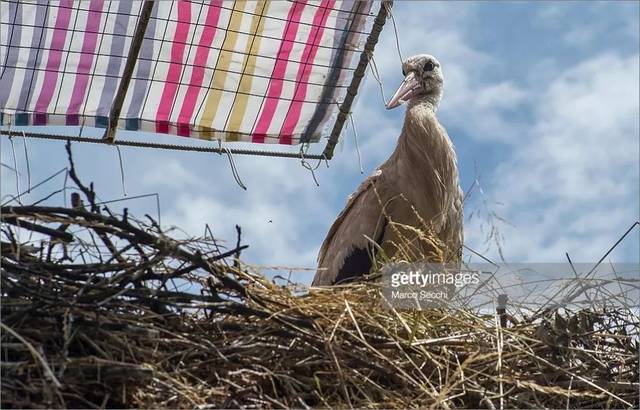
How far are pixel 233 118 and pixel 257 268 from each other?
1761mm

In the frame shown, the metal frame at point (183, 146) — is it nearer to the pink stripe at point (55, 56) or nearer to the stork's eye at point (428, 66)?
the pink stripe at point (55, 56)

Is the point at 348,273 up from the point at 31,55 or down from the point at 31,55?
down

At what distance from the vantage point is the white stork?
639 centimetres

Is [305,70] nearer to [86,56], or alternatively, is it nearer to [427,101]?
[86,56]

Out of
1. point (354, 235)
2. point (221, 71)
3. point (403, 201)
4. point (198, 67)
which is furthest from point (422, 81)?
point (198, 67)

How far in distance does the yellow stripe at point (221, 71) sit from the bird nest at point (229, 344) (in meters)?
1.67

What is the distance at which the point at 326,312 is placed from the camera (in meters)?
4.27

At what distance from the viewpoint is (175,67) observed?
5812 mm

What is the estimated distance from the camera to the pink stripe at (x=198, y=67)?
562 centimetres

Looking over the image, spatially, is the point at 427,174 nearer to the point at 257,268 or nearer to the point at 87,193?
the point at 257,268

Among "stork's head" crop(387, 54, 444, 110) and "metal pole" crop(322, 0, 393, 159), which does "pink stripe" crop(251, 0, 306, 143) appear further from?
"stork's head" crop(387, 54, 444, 110)

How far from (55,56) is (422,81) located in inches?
92.9

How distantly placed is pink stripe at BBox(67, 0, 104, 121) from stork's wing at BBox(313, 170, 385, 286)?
1.54 metres

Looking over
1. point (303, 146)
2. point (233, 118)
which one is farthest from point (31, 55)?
point (303, 146)
